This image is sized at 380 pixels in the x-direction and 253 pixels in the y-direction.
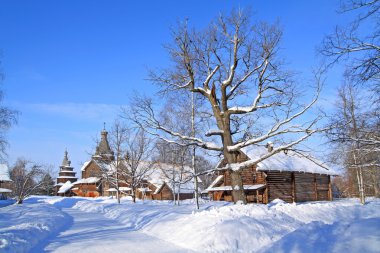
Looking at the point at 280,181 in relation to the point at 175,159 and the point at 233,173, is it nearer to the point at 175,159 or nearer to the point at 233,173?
the point at 175,159

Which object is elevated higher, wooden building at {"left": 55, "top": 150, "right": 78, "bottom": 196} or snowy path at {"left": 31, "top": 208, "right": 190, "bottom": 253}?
wooden building at {"left": 55, "top": 150, "right": 78, "bottom": 196}

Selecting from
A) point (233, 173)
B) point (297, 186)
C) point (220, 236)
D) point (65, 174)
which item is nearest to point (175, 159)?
point (297, 186)

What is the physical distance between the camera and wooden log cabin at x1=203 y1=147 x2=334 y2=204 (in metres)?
33.1

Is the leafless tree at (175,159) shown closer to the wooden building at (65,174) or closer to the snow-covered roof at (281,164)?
the snow-covered roof at (281,164)

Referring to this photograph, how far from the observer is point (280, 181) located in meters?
34.3

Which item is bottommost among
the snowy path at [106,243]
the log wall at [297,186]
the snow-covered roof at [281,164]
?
the snowy path at [106,243]

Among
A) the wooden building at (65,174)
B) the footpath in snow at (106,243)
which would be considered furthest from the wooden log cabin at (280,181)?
the wooden building at (65,174)

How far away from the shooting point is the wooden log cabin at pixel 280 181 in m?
33.1

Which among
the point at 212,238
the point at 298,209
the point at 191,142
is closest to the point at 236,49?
the point at 191,142

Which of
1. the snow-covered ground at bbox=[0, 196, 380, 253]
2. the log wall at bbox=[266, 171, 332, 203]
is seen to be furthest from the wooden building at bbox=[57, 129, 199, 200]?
the snow-covered ground at bbox=[0, 196, 380, 253]

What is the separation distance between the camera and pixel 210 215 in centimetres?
1238

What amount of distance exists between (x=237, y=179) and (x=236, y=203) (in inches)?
44.1

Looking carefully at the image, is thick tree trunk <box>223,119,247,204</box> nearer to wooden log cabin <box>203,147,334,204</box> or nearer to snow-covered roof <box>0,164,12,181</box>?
wooden log cabin <box>203,147,334,204</box>

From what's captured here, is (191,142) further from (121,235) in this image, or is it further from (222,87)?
(121,235)
